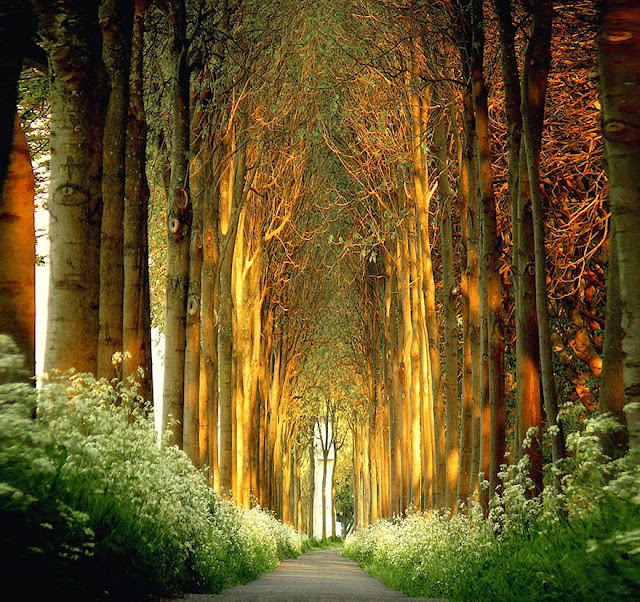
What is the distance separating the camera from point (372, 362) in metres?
40.2

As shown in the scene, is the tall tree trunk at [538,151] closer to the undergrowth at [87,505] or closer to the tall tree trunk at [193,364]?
the undergrowth at [87,505]

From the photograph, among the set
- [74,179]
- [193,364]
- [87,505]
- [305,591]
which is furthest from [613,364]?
[193,364]

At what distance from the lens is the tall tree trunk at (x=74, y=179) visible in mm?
9000

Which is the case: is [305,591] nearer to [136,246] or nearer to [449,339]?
[136,246]

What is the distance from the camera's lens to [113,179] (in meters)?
11.3

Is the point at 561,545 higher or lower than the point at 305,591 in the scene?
higher

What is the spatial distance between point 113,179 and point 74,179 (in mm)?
2026

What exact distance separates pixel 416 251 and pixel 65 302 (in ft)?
54.8

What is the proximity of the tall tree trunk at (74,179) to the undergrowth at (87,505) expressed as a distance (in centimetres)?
59

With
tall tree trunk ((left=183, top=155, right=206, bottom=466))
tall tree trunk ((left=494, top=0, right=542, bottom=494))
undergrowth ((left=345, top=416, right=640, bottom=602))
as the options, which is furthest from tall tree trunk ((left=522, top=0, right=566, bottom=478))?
tall tree trunk ((left=183, top=155, right=206, bottom=466))

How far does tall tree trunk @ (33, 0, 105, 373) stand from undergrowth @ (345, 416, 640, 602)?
4.44 metres

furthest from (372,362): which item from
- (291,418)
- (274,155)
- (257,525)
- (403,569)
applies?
(403,569)

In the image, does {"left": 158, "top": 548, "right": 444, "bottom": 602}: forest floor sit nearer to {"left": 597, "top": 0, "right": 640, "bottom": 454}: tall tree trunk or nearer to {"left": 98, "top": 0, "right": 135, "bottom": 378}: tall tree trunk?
{"left": 98, "top": 0, "right": 135, "bottom": 378}: tall tree trunk

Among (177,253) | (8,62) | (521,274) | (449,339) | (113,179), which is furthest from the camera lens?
(449,339)
